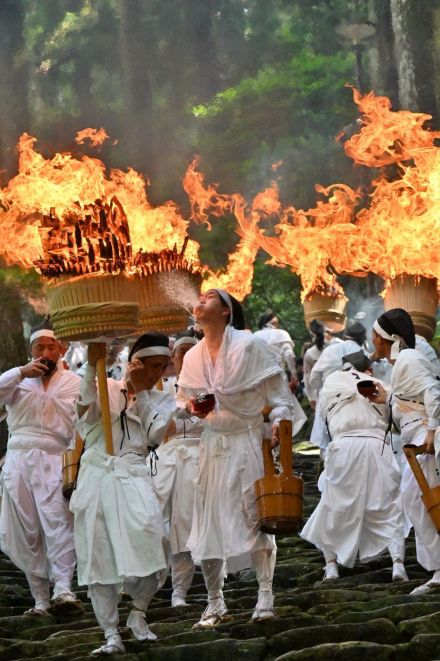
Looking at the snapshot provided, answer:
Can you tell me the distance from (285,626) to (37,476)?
313 centimetres

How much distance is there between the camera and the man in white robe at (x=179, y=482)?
11.8 meters

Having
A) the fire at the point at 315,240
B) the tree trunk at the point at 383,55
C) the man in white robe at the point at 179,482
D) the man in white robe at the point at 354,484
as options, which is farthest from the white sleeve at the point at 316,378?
the tree trunk at the point at 383,55

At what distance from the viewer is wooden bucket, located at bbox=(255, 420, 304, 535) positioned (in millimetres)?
9836

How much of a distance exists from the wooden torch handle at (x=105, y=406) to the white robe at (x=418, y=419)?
2544 millimetres

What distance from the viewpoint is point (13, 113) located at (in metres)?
33.4

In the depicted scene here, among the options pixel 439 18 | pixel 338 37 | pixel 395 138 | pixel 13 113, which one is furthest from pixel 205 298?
pixel 338 37

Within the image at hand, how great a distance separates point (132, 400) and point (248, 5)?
31.3m

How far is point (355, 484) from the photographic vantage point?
41.6ft

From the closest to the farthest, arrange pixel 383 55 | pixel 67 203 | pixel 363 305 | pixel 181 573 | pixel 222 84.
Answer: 1. pixel 67 203
2. pixel 181 573
3. pixel 363 305
4. pixel 383 55
5. pixel 222 84

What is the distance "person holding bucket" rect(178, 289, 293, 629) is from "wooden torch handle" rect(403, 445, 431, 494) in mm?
1157

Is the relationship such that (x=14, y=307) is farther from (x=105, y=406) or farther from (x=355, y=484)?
(x=105, y=406)

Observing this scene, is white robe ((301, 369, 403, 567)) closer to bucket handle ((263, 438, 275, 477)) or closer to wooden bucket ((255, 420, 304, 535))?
bucket handle ((263, 438, 275, 477))

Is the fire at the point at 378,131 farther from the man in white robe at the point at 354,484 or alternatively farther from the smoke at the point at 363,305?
the smoke at the point at 363,305

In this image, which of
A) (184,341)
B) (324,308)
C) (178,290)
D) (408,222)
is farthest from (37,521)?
(324,308)
